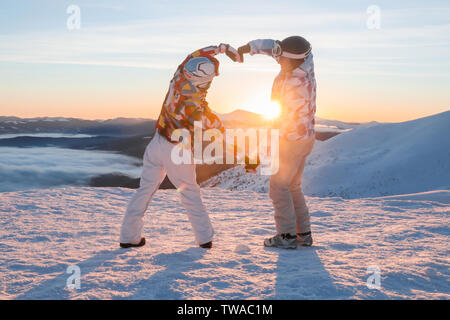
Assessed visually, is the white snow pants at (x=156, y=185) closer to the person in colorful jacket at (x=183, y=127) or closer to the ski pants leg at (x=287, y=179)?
the person in colorful jacket at (x=183, y=127)

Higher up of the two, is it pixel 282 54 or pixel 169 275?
pixel 282 54

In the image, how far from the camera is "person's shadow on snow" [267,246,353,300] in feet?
8.46

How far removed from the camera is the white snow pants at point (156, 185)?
3652mm

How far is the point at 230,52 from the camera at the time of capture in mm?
3605

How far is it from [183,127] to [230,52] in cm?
83

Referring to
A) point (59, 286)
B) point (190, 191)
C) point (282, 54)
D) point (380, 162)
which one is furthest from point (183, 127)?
point (380, 162)

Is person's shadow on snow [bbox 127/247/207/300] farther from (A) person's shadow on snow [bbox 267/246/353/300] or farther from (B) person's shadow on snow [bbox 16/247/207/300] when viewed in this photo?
(A) person's shadow on snow [bbox 267/246/353/300]

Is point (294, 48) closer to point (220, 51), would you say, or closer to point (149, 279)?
point (220, 51)

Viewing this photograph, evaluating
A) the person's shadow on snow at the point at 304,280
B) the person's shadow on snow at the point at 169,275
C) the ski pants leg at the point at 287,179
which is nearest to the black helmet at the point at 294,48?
the ski pants leg at the point at 287,179

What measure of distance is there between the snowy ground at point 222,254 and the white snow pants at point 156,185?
200mm

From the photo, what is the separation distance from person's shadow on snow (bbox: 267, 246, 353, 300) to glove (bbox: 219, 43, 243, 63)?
6.16 ft

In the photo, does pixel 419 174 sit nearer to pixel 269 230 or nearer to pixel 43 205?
pixel 269 230

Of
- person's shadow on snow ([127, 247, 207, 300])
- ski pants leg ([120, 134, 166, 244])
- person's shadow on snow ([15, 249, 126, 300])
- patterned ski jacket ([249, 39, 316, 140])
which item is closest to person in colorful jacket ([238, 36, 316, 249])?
patterned ski jacket ([249, 39, 316, 140])
